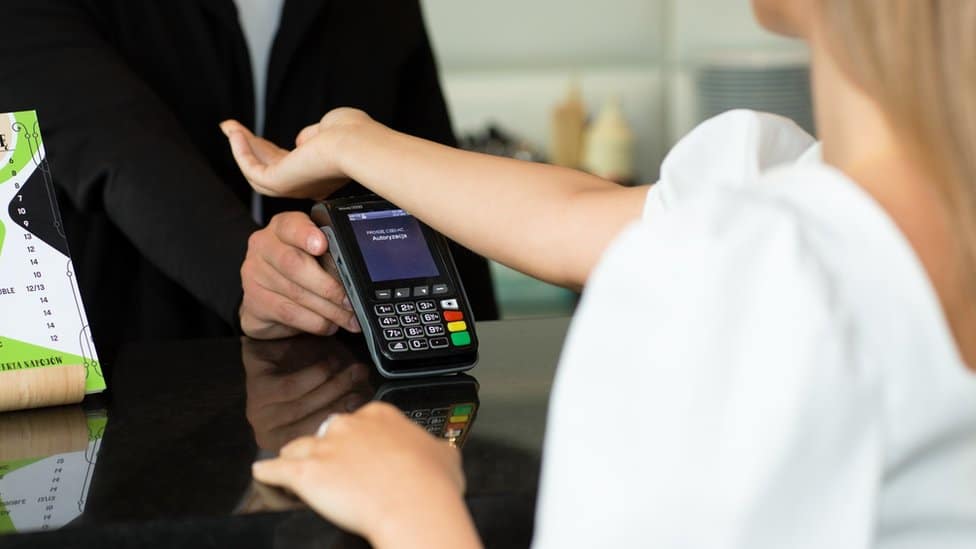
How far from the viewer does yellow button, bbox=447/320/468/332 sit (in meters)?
1.03

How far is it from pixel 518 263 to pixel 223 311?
40 centimetres

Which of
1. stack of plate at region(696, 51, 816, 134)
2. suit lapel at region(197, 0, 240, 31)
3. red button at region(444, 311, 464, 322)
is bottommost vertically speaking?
stack of plate at region(696, 51, 816, 134)

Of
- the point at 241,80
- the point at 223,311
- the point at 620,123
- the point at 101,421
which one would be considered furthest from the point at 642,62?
the point at 101,421

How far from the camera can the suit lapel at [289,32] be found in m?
1.62

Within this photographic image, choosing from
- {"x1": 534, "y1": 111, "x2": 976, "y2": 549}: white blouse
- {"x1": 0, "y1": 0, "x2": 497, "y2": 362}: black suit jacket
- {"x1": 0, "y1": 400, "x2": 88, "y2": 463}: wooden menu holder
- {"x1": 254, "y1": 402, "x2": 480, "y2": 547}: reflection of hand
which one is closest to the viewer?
{"x1": 534, "y1": 111, "x2": 976, "y2": 549}: white blouse

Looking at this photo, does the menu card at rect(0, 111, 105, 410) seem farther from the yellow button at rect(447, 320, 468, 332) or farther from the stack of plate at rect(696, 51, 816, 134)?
the stack of plate at rect(696, 51, 816, 134)

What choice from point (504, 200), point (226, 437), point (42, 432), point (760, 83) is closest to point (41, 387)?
point (42, 432)

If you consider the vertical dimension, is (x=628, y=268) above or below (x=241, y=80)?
above

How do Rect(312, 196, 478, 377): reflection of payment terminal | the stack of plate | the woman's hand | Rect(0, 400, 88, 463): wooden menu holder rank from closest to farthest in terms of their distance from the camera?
Rect(0, 400, 88, 463): wooden menu holder, Rect(312, 196, 478, 377): reflection of payment terminal, the woman's hand, the stack of plate

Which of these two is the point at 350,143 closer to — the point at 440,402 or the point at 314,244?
the point at 314,244

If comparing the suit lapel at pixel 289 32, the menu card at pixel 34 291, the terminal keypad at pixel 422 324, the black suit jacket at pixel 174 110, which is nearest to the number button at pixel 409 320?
the terminal keypad at pixel 422 324

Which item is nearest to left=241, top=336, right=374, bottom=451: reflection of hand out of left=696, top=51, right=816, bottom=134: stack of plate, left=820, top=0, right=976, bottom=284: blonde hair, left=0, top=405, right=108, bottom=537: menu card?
left=0, top=405, right=108, bottom=537: menu card

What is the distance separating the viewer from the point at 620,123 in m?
3.49

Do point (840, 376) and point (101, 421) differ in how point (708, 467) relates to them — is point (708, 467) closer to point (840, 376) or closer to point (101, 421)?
point (840, 376)
